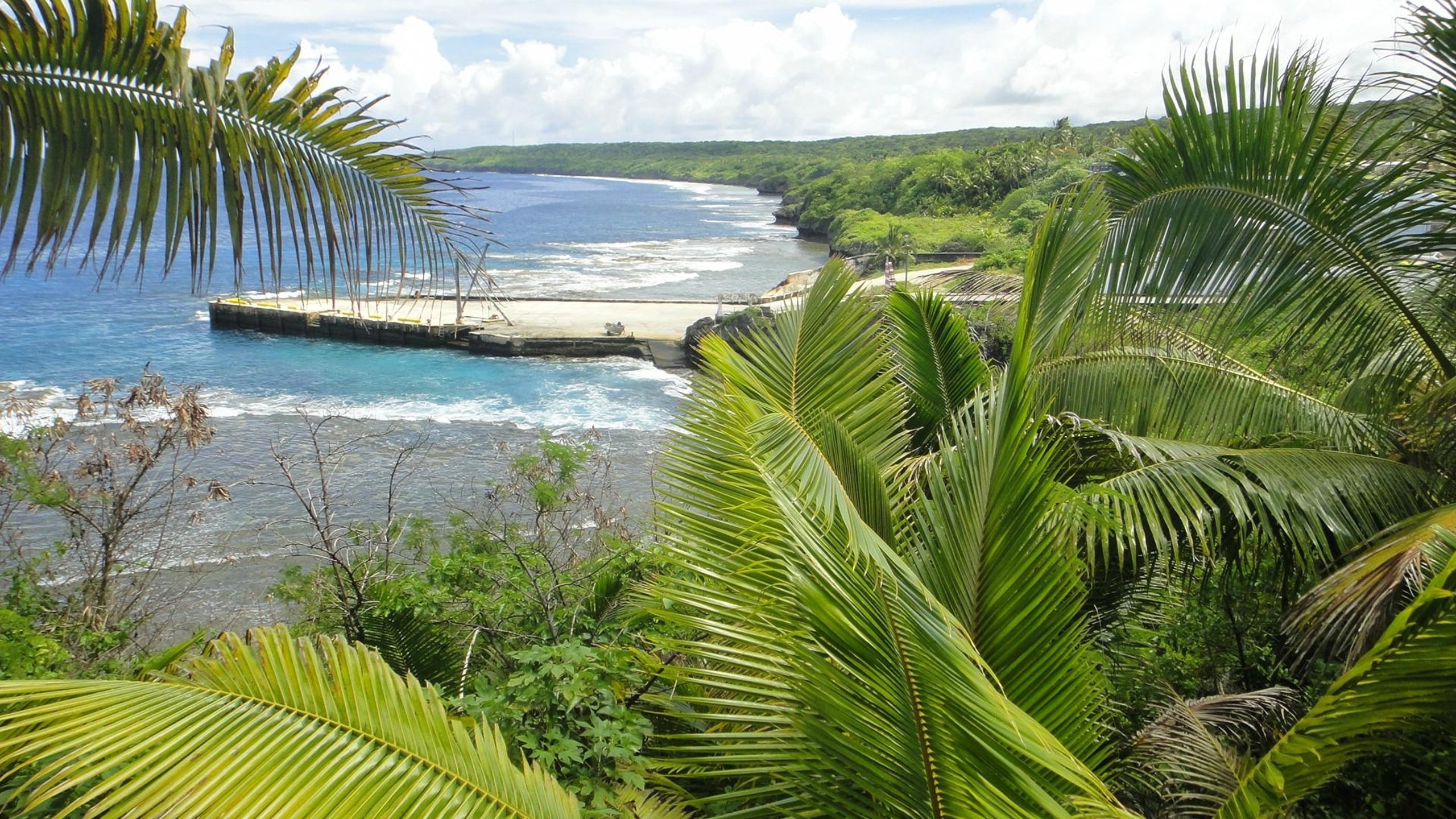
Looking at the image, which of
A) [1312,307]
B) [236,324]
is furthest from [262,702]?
[236,324]

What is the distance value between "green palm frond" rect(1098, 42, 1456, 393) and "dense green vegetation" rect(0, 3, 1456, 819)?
0.02 metres

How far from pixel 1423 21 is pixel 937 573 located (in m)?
3.39

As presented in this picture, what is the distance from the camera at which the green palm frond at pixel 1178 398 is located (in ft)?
16.5

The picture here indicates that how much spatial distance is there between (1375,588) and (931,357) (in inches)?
98.4

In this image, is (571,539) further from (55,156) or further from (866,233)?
(866,233)

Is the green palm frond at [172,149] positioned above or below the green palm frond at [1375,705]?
above

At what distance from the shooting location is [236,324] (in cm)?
3728

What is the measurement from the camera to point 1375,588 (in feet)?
9.66

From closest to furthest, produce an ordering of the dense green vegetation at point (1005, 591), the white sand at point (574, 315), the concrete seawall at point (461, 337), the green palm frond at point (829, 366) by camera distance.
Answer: the dense green vegetation at point (1005, 591), the green palm frond at point (829, 366), the concrete seawall at point (461, 337), the white sand at point (574, 315)

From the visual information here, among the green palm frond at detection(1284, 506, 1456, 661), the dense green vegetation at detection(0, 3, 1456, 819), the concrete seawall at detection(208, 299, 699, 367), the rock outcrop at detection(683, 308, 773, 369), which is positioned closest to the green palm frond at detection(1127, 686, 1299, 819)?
the dense green vegetation at detection(0, 3, 1456, 819)

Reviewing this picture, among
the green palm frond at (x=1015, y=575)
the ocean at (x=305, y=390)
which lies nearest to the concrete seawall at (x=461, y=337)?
the ocean at (x=305, y=390)

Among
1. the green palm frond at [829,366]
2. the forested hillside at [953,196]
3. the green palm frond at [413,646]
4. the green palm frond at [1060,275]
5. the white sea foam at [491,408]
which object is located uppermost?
the forested hillside at [953,196]

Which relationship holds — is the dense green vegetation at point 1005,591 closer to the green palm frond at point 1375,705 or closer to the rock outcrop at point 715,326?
the green palm frond at point 1375,705

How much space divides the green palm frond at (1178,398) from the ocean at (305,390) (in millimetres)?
3244
